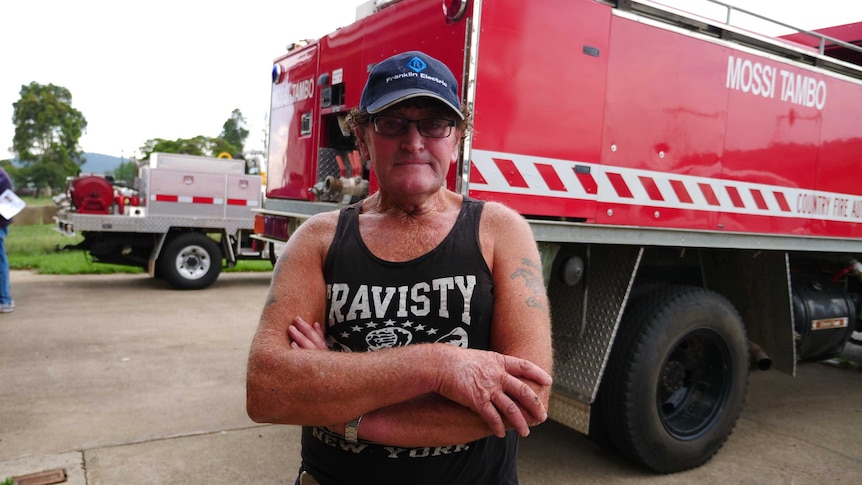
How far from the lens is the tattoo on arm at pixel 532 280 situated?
174 cm

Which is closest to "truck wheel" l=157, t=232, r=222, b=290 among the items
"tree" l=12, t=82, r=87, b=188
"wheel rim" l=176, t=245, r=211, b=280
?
"wheel rim" l=176, t=245, r=211, b=280

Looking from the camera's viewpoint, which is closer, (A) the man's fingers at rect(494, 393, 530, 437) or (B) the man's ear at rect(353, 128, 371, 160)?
(A) the man's fingers at rect(494, 393, 530, 437)

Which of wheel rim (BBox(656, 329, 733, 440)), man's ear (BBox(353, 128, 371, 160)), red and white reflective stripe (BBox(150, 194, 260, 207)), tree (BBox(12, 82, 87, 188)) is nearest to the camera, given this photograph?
man's ear (BBox(353, 128, 371, 160))

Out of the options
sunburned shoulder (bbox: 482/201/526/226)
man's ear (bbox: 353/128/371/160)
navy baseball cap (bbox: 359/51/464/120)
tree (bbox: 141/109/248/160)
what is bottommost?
sunburned shoulder (bbox: 482/201/526/226)

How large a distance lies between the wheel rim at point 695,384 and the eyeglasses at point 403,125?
2.69 meters

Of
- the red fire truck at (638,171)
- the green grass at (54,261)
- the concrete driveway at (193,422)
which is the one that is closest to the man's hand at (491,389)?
the red fire truck at (638,171)

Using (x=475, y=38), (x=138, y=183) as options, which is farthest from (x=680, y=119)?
(x=138, y=183)

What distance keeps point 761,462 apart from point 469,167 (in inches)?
108

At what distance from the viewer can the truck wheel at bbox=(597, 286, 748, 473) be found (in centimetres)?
350

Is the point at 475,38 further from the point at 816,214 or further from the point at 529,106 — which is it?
the point at 816,214

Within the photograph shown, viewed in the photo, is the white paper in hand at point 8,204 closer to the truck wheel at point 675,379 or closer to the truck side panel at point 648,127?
the truck side panel at point 648,127

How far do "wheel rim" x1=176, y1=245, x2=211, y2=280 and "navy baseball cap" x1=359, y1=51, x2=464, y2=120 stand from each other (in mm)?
8450

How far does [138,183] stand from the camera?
34.1ft

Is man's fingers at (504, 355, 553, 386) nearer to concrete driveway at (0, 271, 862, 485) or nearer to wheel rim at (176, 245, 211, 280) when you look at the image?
concrete driveway at (0, 271, 862, 485)
